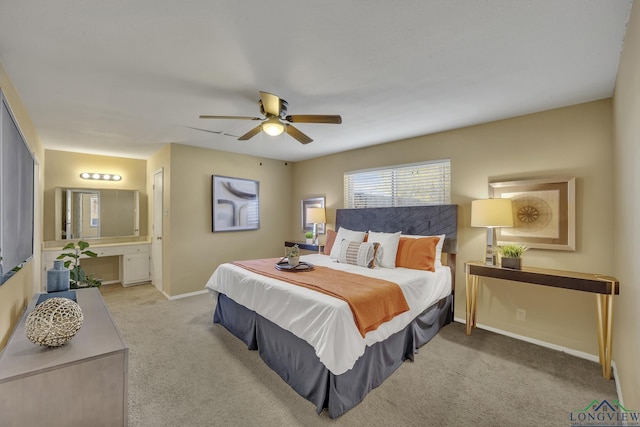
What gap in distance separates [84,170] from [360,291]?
228 inches

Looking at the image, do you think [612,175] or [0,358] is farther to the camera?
[612,175]

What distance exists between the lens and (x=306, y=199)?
5.81 meters

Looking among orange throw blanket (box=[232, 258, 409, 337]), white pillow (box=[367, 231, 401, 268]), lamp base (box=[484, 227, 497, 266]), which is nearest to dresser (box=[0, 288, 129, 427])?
orange throw blanket (box=[232, 258, 409, 337])

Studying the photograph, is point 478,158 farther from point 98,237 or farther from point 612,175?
point 98,237

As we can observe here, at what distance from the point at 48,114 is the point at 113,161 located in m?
2.52

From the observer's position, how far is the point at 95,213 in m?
5.19

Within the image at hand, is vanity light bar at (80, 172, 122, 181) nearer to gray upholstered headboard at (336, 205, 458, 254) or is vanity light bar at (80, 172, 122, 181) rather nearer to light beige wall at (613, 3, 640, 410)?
gray upholstered headboard at (336, 205, 458, 254)

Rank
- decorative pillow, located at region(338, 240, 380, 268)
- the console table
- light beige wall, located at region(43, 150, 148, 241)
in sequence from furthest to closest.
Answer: light beige wall, located at region(43, 150, 148, 241), decorative pillow, located at region(338, 240, 380, 268), the console table

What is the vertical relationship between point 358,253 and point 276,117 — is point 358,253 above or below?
below

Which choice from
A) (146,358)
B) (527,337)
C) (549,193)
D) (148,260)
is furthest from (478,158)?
(148,260)

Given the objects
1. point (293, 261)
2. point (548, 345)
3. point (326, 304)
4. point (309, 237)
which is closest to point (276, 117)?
point (293, 261)

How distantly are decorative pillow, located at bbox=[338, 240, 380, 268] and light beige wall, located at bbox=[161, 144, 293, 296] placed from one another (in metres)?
2.48

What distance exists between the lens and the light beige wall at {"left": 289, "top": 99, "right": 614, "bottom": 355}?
2.67 meters

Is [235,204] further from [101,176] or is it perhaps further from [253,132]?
[101,176]
